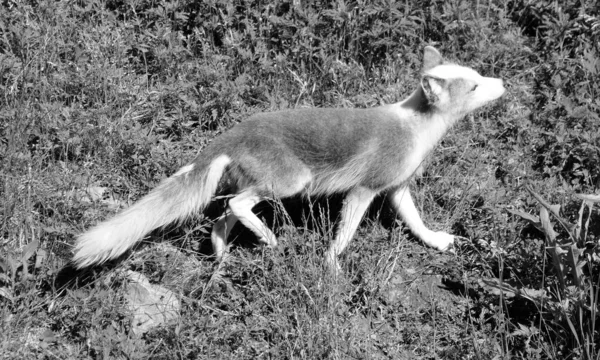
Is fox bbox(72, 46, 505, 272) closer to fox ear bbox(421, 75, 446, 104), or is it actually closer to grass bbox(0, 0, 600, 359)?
fox ear bbox(421, 75, 446, 104)

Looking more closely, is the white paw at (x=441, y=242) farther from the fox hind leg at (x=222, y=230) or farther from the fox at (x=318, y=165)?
the fox hind leg at (x=222, y=230)

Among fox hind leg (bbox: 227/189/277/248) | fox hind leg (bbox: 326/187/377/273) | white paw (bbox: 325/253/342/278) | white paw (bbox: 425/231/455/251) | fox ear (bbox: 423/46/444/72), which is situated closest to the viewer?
white paw (bbox: 325/253/342/278)

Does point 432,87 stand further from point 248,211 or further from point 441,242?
point 248,211

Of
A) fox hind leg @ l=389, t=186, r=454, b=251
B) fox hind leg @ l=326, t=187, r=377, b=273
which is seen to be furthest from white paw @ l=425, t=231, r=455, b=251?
fox hind leg @ l=326, t=187, r=377, b=273

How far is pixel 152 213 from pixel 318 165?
3.87 ft

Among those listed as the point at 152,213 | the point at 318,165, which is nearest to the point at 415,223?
the point at 318,165

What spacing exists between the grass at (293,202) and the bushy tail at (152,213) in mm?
244

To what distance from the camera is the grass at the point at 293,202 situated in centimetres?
455

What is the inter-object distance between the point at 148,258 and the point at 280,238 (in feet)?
2.94

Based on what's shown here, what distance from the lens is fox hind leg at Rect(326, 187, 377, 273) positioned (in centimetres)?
515

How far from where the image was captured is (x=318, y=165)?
521cm

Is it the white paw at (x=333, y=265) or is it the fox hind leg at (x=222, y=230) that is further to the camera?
the fox hind leg at (x=222, y=230)

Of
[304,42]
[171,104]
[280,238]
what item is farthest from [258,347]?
[304,42]

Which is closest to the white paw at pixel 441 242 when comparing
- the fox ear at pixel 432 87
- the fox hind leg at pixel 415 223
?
the fox hind leg at pixel 415 223
